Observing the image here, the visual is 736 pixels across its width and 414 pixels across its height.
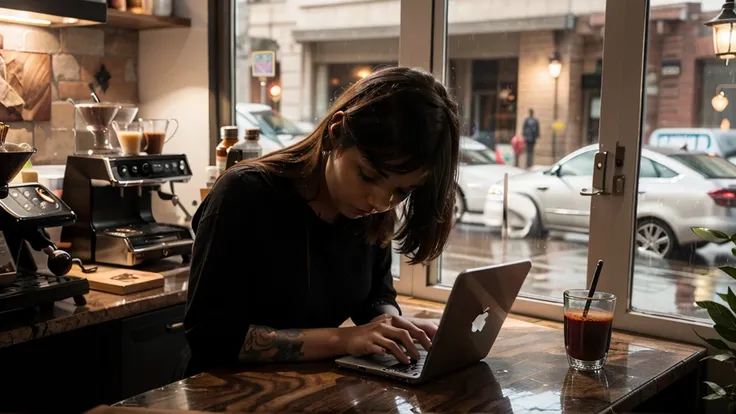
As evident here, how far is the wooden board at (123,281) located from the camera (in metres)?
2.43

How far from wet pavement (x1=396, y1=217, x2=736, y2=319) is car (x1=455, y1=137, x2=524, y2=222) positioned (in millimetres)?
82

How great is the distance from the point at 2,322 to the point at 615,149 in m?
1.83

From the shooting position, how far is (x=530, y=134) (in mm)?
2721

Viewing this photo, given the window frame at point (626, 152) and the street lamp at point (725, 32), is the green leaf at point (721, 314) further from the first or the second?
the street lamp at point (725, 32)

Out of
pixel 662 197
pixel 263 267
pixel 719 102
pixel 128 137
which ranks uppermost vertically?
pixel 719 102

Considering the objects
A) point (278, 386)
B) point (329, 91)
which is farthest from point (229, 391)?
point (329, 91)

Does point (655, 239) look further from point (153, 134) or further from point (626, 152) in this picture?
point (153, 134)


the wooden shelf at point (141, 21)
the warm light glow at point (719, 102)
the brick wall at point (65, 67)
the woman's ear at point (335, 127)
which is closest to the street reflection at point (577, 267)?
the warm light glow at point (719, 102)

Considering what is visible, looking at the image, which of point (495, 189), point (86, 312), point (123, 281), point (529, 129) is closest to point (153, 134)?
point (123, 281)

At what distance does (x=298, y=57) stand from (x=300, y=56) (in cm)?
1

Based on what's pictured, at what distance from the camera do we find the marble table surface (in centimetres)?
204

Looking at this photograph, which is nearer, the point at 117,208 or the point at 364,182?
the point at 364,182

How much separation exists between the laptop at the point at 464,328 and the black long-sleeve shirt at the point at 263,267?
205 millimetres

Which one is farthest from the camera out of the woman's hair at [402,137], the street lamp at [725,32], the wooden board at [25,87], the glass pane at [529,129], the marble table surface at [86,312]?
the wooden board at [25,87]
